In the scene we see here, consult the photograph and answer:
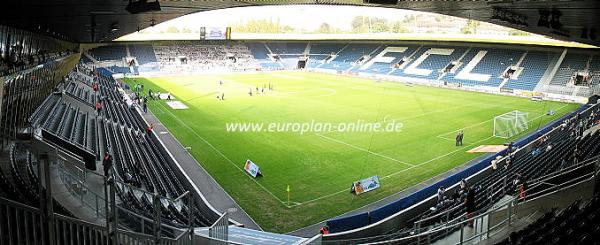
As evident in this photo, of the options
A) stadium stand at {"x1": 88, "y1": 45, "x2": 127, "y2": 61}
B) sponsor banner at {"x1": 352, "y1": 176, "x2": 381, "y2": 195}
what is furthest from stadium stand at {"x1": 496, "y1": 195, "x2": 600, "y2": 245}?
stadium stand at {"x1": 88, "y1": 45, "x2": 127, "y2": 61}

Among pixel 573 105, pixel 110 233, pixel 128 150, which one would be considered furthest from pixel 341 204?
pixel 573 105

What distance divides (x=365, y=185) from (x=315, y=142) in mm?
7167

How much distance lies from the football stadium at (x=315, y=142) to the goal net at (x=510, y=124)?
0.80 ft

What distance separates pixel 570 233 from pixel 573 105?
3029 cm

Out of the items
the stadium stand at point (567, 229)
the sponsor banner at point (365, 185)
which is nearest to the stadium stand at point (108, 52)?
the sponsor banner at point (365, 185)

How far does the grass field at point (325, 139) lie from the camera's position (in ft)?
52.9

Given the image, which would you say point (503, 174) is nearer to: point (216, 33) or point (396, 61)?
point (396, 61)

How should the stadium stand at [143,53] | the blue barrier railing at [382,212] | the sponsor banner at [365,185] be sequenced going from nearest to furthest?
the blue barrier railing at [382,212], the sponsor banner at [365,185], the stadium stand at [143,53]

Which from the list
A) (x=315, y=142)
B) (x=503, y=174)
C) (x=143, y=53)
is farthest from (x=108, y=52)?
(x=503, y=174)

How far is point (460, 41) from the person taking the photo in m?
46.9

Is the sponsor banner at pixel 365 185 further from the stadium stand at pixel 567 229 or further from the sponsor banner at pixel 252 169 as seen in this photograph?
the stadium stand at pixel 567 229

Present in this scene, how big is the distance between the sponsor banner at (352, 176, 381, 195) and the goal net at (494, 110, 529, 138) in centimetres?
1005

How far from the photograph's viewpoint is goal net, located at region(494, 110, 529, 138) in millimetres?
24656

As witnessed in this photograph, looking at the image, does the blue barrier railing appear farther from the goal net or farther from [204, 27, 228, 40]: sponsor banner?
[204, 27, 228, 40]: sponsor banner
